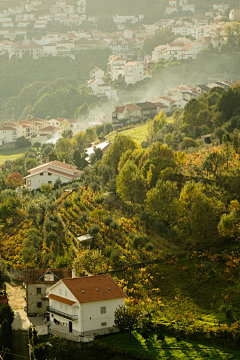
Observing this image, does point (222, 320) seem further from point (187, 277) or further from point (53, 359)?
point (53, 359)

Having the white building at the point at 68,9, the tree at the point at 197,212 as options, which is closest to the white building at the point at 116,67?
the white building at the point at 68,9

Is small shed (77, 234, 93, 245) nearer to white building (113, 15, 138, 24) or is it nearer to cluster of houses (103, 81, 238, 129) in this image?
cluster of houses (103, 81, 238, 129)

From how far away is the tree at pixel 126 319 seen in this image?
28.8 metres

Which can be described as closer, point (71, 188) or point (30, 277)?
point (30, 277)

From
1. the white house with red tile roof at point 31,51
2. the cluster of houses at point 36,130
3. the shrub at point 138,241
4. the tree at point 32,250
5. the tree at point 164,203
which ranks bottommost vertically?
the cluster of houses at point 36,130

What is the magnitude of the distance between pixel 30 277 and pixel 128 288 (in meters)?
6.72

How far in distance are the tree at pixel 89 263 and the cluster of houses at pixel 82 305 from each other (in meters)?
4.12

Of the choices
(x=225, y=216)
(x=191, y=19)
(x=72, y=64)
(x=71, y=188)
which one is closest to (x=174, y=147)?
(x=71, y=188)

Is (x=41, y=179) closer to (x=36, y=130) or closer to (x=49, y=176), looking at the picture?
(x=49, y=176)

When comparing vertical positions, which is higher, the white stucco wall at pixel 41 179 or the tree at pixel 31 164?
the white stucco wall at pixel 41 179

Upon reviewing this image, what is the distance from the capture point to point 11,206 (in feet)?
164

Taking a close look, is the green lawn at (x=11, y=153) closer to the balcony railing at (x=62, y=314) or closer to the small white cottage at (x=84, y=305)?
the balcony railing at (x=62, y=314)

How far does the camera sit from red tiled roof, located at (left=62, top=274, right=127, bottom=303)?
97.5 ft

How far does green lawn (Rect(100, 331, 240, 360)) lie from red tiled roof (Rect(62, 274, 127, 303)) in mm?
2399
